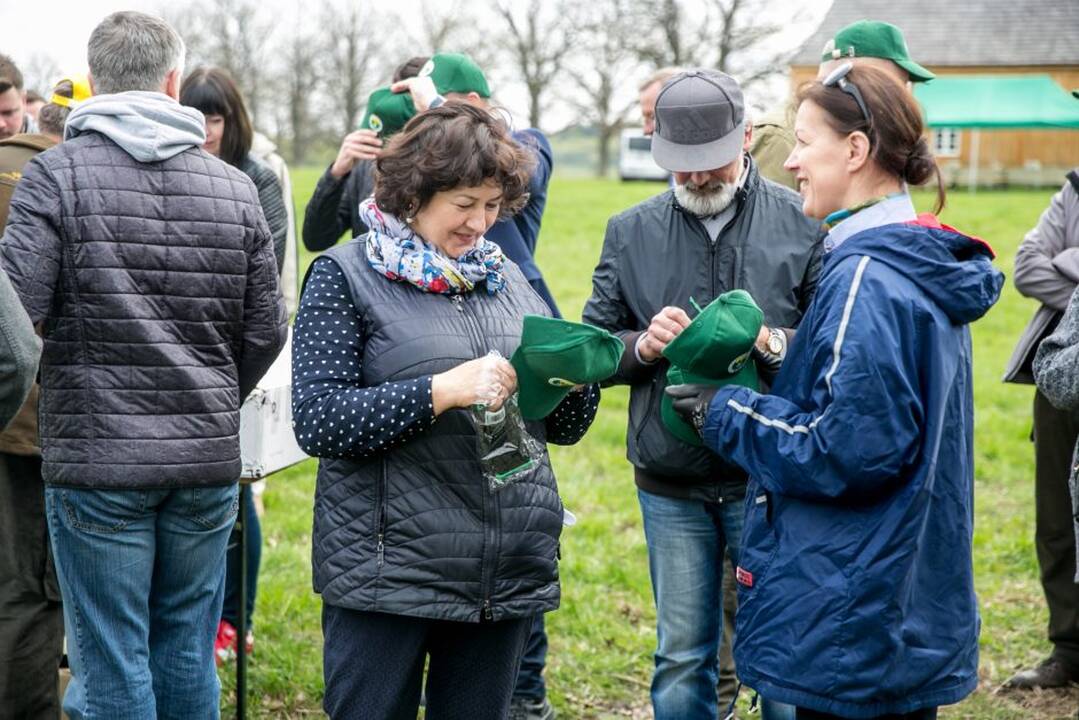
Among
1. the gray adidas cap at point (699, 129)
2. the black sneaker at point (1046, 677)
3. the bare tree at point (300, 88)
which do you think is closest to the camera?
the gray adidas cap at point (699, 129)

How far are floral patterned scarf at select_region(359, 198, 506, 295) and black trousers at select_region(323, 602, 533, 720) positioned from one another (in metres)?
0.76

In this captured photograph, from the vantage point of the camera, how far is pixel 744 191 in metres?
3.56

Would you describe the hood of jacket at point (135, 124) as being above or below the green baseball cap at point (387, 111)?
above

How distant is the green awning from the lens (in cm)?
2942

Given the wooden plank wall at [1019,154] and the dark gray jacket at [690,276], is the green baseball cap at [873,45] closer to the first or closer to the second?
the dark gray jacket at [690,276]

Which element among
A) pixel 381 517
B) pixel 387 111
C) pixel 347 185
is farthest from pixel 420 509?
pixel 347 185

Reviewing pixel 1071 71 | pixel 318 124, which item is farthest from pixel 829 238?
pixel 318 124

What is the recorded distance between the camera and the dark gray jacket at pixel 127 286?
3.00m

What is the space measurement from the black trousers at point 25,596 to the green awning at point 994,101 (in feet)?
87.2

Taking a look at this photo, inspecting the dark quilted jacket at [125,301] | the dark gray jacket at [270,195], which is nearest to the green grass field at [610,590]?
the dark gray jacket at [270,195]

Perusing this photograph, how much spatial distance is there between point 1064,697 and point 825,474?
2.83 meters

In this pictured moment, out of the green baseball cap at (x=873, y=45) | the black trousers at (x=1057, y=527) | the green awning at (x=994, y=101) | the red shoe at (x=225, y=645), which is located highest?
the green baseball cap at (x=873, y=45)

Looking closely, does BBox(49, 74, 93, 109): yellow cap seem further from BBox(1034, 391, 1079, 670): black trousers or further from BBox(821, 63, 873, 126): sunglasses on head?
BBox(1034, 391, 1079, 670): black trousers

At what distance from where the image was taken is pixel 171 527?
3.20 metres
